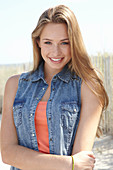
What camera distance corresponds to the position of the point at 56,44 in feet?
5.16

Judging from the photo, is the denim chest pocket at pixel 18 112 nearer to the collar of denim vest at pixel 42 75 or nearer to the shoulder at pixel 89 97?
the collar of denim vest at pixel 42 75

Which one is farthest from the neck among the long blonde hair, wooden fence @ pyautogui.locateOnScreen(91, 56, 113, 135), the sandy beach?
wooden fence @ pyautogui.locateOnScreen(91, 56, 113, 135)

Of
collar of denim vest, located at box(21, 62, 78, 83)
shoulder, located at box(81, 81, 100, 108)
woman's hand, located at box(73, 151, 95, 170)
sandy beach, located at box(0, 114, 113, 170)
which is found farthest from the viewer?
sandy beach, located at box(0, 114, 113, 170)

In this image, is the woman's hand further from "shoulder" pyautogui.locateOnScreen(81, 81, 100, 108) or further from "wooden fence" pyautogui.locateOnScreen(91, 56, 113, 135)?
"wooden fence" pyautogui.locateOnScreen(91, 56, 113, 135)

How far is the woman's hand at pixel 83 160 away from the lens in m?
1.44

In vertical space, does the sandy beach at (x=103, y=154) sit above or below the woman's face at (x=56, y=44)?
below

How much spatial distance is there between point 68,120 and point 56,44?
1.48 ft

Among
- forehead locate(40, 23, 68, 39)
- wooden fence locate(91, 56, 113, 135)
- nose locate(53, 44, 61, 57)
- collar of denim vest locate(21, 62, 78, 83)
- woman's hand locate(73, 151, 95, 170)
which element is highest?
forehead locate(40, 23, 68, 39)

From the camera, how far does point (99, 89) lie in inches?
62.6

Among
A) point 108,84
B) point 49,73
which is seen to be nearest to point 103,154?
point 108,84

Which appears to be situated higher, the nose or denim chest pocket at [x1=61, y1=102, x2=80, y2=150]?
the nose

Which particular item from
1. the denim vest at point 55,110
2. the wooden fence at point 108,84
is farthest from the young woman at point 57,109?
the wooden fence at point 108,84

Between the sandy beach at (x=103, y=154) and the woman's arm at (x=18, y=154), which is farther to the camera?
the sandy beach at (x=103, y=154)

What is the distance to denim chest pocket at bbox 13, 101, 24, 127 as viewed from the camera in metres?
1.62
